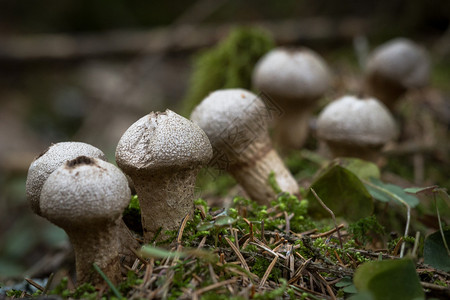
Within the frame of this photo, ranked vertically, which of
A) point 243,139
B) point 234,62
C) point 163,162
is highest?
point 234,62

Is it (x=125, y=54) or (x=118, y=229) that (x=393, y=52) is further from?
(x=125, y=54)

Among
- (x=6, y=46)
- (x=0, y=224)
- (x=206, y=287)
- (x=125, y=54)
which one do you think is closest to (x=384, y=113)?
(x=206, y=287)

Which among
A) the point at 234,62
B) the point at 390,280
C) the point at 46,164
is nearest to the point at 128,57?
the point at 234,62

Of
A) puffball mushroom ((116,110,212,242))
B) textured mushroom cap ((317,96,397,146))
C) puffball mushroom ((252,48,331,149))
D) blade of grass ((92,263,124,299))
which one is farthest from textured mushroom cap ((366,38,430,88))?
blade of grass ((92,263,124,299))

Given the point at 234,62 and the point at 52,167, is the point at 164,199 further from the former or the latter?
the point at 234,62

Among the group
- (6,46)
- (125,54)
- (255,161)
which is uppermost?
(6,46)

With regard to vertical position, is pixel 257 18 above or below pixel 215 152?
above

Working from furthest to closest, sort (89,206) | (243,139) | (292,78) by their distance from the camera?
1. (292,78)
2. (243,139)
3. (89,206)
